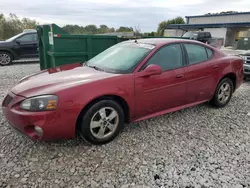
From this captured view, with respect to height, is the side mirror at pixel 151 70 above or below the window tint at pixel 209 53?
below

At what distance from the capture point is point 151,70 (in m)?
3.15

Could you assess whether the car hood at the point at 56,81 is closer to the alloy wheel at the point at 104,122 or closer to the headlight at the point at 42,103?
the headlight at the point at 42,103

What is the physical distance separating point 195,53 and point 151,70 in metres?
1.32

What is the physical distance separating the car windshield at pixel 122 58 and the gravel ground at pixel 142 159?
1.07m

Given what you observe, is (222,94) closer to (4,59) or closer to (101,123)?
(101,123)

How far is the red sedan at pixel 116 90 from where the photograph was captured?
2.64 m

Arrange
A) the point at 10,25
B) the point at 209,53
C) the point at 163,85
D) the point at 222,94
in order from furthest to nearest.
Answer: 1. the point at 10,25
2. the point at 222,94
3. the point at 209,53
4. the point at 163,85

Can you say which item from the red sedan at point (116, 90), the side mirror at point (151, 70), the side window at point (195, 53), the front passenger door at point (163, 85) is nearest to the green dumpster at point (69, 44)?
the red sedan at point (116, 90)

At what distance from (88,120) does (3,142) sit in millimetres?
1378

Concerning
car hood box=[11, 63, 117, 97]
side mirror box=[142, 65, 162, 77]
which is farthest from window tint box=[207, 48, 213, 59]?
car hood box=[11, 63, 117, 97]

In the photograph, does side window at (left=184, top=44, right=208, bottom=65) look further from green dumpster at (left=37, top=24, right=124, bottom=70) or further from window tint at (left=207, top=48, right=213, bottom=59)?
green dumpster at (left=37, top=24, right=124, bottom=70)

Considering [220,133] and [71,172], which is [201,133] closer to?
[220,133]

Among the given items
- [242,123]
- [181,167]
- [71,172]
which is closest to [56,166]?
[71,172]

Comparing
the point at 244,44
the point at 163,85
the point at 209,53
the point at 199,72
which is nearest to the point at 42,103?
the point at 163,85
